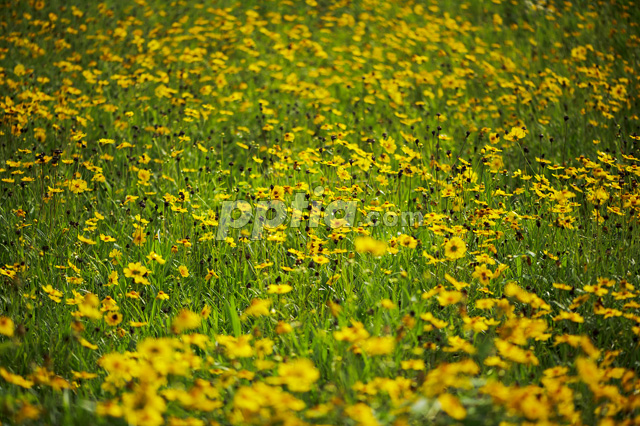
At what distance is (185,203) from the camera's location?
11.9ft

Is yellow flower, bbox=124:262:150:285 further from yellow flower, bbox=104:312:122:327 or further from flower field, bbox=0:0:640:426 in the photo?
yellow flower, bbox=104:312:122:327

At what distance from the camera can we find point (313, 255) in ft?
8.87

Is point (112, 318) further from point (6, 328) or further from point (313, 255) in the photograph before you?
point (313, 255)

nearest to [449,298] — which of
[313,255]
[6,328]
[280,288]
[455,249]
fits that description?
[455,249]

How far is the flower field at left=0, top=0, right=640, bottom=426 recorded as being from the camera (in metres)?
1.84

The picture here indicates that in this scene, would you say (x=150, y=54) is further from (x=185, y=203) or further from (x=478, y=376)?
(x=478, y=376)

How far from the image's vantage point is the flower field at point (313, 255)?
184 centimetres

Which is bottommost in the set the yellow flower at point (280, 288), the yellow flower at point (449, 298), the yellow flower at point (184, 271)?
the yellow flower at point (184, 271)

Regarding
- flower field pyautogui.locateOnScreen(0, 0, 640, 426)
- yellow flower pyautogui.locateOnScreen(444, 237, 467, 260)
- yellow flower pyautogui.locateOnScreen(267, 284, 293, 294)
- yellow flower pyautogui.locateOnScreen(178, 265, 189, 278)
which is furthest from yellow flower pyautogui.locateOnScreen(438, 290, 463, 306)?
yellow flower pyautogui.locateOnScreen(178, 265, 189, 278)

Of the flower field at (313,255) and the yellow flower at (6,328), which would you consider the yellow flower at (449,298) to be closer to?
the flower field at (313,255)

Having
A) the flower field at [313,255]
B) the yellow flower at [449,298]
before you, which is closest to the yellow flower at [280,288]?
the flower field at [313,255]

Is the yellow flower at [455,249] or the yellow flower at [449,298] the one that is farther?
the yellow flower at [455,249]

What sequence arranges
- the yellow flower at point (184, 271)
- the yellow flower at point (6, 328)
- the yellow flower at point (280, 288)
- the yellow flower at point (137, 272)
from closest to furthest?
the yellow flower at point (6, 328)
the yellow flower at point (280, 288)
the yellow flower at point (137, 272)
the yellow flower at point (184, 271)

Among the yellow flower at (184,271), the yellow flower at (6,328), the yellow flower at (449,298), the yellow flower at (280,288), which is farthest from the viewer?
the yellow flower at (184,271)
